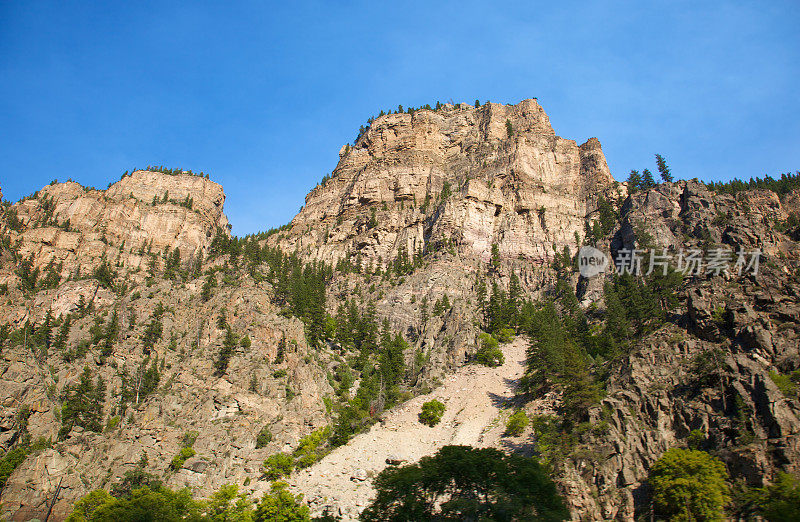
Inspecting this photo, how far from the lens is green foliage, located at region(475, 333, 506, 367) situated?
84.1 meters

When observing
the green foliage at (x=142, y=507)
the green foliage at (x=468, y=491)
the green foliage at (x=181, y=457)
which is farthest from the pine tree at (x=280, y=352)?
the green foliage at (x=468, y=491)

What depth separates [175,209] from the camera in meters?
139

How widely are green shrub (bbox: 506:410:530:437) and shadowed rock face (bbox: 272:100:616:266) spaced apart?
62.4 metres

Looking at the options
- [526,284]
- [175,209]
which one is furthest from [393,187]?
[175,209]

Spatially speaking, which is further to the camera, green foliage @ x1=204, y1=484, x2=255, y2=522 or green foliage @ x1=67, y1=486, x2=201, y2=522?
green foliage @ x1=204, y1=484, x2=255, y2=522

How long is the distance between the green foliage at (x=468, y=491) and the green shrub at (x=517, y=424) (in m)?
14.8

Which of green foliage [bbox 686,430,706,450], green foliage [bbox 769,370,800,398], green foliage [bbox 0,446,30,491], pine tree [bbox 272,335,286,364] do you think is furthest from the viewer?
pine tree [bbox 272,335,286,364]

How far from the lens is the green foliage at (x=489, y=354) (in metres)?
84.1

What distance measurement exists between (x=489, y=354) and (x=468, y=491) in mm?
43026

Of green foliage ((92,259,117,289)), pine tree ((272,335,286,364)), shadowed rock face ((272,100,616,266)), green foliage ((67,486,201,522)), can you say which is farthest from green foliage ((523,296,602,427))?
green foliage ((92,259,117,289))

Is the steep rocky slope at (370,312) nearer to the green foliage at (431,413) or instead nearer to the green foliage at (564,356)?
the green foliage at (564,356)

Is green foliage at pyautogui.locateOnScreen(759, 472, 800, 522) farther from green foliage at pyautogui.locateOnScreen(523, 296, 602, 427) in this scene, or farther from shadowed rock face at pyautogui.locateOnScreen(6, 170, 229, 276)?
shadowed rock face at pyautogui.locateOnScreen(6, 170, 229, 276)

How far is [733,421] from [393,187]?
106779mm

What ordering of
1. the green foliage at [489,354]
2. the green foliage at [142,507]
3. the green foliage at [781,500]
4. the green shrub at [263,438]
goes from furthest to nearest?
the green foliage at [489,354]
the green shrub at [263,438]
the green foliage at [142,507]
the green foliage at [781,500]
